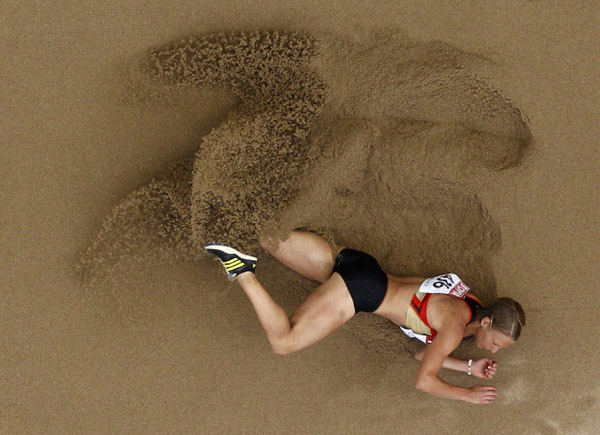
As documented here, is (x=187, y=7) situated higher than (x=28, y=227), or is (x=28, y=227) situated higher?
(x=187, y=7)

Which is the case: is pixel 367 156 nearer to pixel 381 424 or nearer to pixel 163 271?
pixel 163 271

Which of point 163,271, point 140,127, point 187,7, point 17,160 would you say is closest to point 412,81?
point 187,7

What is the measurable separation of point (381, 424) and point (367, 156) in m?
1.72

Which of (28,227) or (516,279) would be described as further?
(516,279)

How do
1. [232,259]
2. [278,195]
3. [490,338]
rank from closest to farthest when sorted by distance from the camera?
1. [232,259]
2. [490,338]
3. [278,195]

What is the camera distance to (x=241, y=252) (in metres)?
2.60

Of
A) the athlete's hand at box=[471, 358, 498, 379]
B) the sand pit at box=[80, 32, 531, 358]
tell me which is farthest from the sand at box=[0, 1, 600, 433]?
the athlete's hand at box=[471, 358, 498, 379]

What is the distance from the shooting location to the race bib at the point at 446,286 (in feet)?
8.85

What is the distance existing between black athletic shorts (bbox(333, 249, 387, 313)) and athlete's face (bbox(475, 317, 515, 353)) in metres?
0.55

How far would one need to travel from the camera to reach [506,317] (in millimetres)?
2555


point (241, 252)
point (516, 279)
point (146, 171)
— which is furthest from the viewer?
point (516, 279)

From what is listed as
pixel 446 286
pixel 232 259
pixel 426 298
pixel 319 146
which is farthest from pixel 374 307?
pixel 319 146

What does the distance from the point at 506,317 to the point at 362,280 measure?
779 millimetres

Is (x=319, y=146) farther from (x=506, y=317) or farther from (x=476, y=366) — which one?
(x=476, y=366)
